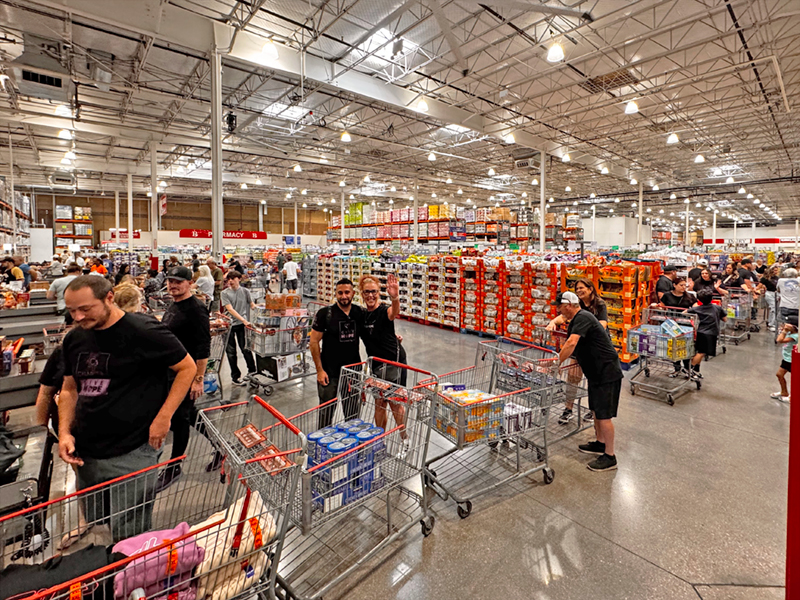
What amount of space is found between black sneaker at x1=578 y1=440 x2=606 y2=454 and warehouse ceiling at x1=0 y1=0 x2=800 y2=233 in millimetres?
5975

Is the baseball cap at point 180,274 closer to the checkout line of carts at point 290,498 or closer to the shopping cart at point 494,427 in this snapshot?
the checkout line of carts at point 290,498

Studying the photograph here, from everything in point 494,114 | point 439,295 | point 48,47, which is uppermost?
point 494,114

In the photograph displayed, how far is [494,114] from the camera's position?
14.4 meters

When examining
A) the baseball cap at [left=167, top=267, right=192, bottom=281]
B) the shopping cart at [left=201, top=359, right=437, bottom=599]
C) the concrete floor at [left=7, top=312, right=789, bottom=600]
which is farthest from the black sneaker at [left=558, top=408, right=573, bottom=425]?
the baseball cap at [left=167, top=267, right=192, bottom=281]

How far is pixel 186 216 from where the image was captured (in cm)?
3381

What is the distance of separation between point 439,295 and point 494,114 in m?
7.48

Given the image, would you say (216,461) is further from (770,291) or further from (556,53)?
(770,291)

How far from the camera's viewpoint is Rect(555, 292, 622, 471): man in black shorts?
3.93m

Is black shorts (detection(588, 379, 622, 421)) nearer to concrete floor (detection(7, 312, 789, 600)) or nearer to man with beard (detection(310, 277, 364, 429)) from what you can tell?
concrete floor (detection(7, 312, 789, 600))

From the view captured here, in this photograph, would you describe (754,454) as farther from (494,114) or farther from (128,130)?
(128,130)

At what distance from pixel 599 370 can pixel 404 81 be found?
948cm

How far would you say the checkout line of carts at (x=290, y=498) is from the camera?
1834mm

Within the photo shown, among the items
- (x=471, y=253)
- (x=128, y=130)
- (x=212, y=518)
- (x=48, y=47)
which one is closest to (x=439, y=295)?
(x=471, y=253)

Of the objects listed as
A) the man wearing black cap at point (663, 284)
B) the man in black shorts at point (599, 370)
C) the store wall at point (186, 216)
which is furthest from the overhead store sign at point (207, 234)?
the man in black shorts at point (599, 370)
